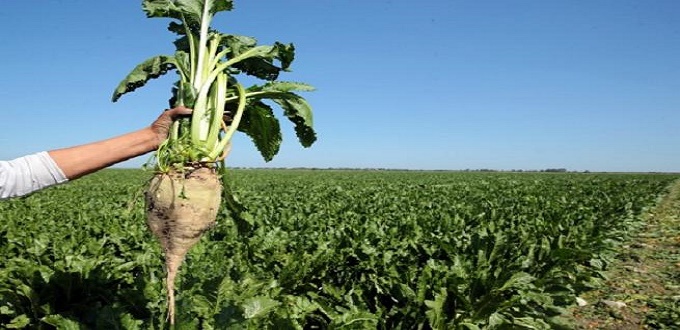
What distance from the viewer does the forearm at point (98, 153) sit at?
2.33 metres

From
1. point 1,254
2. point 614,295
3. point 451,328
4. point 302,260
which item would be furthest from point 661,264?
point 1,254

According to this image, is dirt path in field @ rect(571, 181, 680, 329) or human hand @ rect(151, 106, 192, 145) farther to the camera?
dirt path in field @ rect(571, 181, 680, 329)

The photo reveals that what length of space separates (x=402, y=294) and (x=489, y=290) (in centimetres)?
95

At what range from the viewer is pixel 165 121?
8.37ft

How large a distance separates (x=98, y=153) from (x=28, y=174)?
0.30 metres

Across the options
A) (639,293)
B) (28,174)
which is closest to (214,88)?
(28,174)

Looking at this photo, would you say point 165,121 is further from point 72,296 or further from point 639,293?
point 639,293

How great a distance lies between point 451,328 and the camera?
384 cm

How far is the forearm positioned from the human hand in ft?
0.17

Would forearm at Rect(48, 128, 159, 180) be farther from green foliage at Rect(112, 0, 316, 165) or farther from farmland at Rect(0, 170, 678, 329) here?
farmland at Rect(0, 170, 678, 329)

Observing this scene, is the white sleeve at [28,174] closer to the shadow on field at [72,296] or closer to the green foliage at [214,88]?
the green foliage at [214,88]

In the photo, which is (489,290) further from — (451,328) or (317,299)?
(317,299)

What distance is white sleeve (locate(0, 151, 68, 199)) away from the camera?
7.30ft

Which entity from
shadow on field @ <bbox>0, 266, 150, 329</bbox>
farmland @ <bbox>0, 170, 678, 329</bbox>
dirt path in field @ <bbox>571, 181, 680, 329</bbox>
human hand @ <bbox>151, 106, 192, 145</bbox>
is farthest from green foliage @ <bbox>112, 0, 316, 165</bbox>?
dirt path in field @ <bbox>571, 181, 680, 329</bbox>
